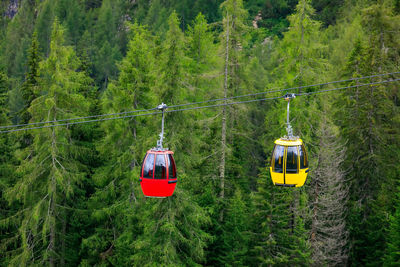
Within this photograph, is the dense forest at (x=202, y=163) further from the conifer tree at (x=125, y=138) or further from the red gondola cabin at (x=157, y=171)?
the red gondola cabin at (x=157, y=171)

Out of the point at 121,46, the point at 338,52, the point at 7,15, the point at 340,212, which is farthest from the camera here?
the point at 7,15

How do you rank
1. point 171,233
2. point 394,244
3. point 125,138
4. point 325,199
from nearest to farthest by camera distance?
point 171,233 < point 394,244 < point 325,199 < point 125,138

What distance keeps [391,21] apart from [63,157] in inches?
845

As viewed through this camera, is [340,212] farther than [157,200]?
Yes

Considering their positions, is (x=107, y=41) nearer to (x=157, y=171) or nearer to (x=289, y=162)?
(x=157, y=171)

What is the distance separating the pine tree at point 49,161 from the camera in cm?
1892

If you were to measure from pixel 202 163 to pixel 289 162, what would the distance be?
44.8 feet

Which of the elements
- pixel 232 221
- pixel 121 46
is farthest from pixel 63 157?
pixel 121 46

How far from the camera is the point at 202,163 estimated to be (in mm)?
22219

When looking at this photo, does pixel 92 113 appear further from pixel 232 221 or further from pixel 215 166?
pixel 232 221

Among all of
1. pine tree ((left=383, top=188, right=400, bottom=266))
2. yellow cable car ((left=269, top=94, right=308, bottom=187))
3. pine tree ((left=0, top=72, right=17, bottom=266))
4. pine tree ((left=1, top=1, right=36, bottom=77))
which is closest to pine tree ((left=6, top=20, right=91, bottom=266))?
pine tree ((left=0, top=72, right=17, bottom=266))

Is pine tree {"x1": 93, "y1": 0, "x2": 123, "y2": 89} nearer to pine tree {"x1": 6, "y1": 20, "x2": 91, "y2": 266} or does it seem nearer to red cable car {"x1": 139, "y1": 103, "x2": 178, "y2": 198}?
pine tree {"x1": 6, "y1": 20, "x2": 91, "y2": 266}

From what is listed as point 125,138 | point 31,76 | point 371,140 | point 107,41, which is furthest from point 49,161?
point 107,41

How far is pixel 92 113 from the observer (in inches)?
955
